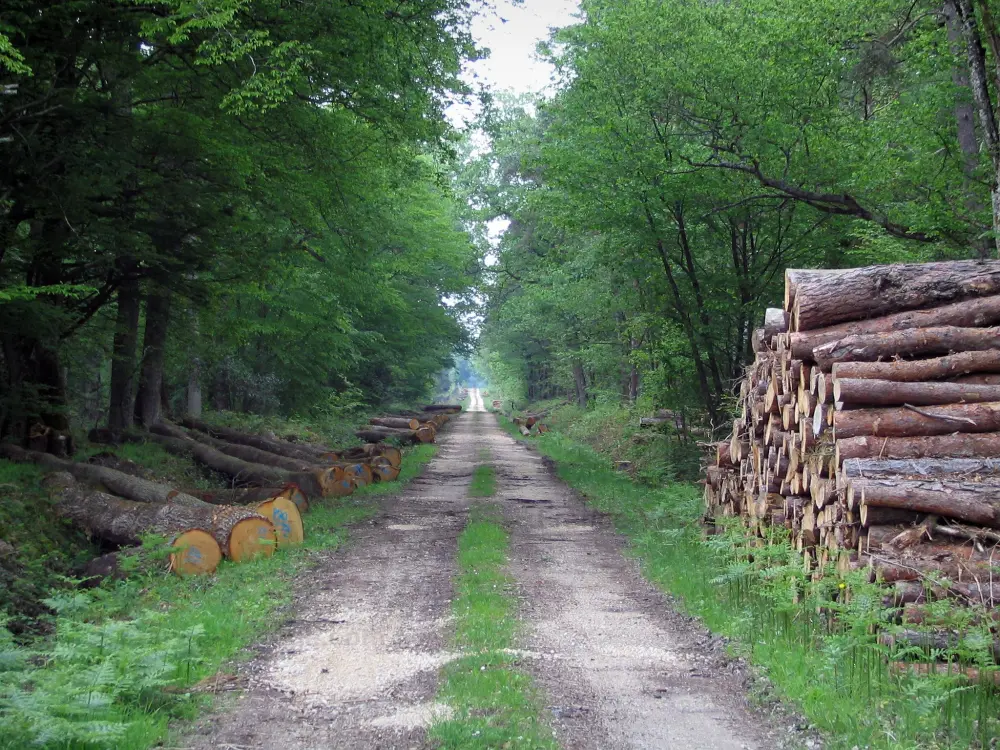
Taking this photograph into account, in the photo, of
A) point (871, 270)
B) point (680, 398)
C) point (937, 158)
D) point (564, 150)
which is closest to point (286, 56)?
point (564, 150)

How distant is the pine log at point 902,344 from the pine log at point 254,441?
1288 centimetres

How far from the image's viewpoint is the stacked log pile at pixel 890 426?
19.9 feet

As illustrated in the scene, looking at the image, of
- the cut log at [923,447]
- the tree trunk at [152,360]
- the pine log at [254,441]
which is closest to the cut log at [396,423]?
the pine log at [254,441]

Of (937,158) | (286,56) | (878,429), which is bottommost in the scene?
(878,429)

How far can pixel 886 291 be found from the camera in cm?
804

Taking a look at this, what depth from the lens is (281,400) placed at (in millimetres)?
27750

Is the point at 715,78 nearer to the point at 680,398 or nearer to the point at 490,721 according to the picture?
the point at 680,398

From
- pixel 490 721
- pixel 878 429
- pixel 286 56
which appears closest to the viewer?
pixel 490 721

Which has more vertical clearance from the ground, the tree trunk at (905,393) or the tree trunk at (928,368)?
the tree trunk at (928,368)

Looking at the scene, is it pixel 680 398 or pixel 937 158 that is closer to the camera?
pixel 937 158

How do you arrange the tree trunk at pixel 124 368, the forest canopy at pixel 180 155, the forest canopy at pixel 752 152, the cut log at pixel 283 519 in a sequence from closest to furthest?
the forest canopy at pixel 180 155, the cut log at pixel 283 519, the forest canopy at pixel 752 152, the tree trunk at pixel 124 368

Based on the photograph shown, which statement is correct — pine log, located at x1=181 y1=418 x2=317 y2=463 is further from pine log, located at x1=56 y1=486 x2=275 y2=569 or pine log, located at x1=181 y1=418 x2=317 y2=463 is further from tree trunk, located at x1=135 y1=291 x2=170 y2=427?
pine log, located at x1=56 y1=486 x2=275 y2=569

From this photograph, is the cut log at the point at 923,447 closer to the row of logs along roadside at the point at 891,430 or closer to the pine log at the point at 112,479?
the row of logs along roadside at the point at 891,430

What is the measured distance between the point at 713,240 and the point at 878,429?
10490 mm
